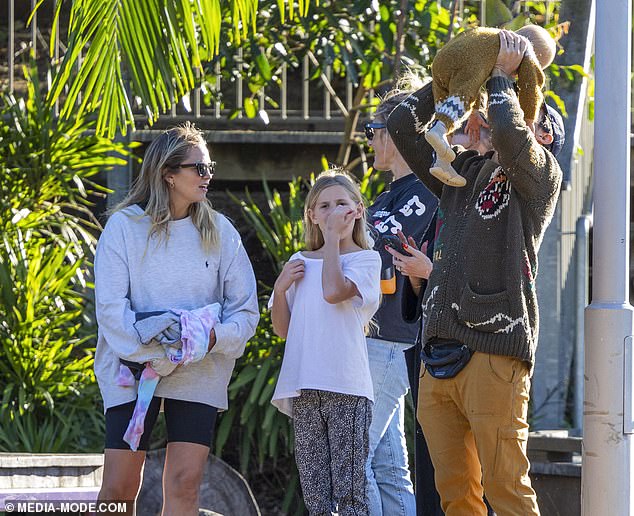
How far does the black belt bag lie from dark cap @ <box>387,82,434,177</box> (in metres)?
0.62

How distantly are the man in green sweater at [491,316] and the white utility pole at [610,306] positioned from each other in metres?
0.29

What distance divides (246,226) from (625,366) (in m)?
4.33

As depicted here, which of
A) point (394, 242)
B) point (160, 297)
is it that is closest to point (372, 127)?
point (394, 242)

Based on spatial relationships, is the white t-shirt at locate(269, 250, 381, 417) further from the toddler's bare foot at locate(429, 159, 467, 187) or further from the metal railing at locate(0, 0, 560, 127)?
the metal railing at locate(0, 0, 560, 127)

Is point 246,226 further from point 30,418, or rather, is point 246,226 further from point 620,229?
point 620,229

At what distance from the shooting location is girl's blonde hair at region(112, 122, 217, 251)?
4273 mm

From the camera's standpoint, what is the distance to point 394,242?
4.20m

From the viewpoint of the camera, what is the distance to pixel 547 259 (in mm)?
6090

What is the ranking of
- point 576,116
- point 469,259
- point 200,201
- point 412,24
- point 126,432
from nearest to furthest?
1. point 469,259
2. point 126,432
3. point 200,201
4. point 576,116
5. point 412,24

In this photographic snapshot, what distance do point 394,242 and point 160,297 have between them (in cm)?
90

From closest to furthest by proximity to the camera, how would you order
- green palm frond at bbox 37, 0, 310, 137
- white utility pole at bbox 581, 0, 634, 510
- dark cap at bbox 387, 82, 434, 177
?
white utility pole at bbox 581, 0, 634, 510 < dark cap at bbox 387, 82, 434, 177 < green palm frond at bbox 37, 0, 310, 137

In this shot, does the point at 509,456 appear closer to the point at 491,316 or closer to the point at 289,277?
the point at 491,316

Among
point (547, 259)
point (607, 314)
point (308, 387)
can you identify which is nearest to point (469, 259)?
point (607, 314)

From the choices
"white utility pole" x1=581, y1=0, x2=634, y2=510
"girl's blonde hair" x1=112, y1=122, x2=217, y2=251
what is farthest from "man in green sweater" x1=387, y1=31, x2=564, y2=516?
"girl's blonde hair" x1=112, y1=122, x2=217, y2=251
